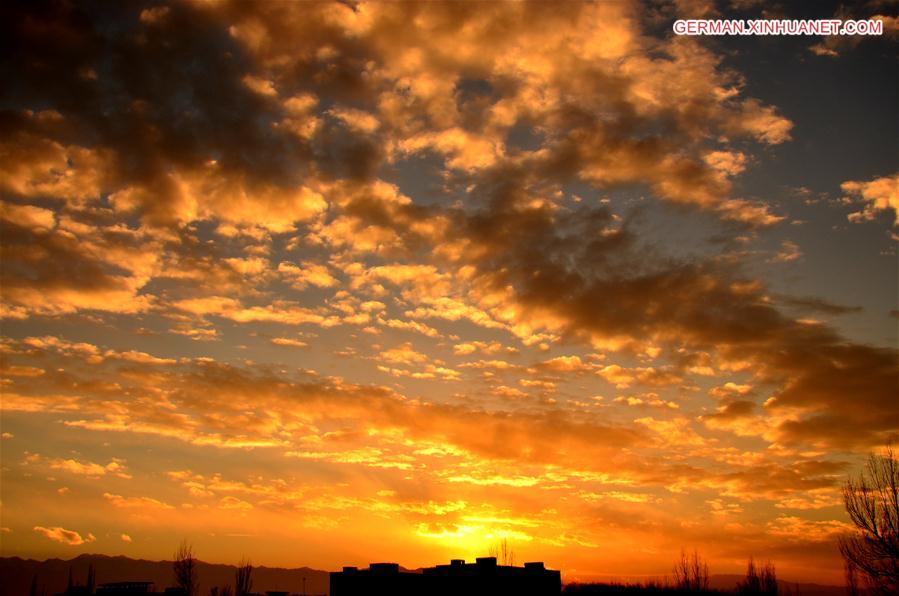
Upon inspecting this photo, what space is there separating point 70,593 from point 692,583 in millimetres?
75329

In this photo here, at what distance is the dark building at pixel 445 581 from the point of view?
46.8m

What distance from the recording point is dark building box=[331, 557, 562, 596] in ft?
153

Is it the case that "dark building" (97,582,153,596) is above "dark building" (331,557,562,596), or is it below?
below

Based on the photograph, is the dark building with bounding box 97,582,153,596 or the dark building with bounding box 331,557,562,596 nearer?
the dark building with bounding box 331,557,562,596

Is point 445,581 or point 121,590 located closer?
point 445,581

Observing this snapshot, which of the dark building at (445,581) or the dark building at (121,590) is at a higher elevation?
the dark building at (445,581)

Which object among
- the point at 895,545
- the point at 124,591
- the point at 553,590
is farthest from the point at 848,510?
the point at 124,591

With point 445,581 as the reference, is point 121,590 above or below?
below

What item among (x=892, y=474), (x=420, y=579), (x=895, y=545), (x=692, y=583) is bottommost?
(x=692, y=583)

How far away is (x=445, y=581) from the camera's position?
47.2 meters

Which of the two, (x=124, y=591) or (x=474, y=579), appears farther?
(x=124, y=591)

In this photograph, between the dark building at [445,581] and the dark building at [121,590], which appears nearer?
the dark building at [445,581]

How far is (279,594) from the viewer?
210ft

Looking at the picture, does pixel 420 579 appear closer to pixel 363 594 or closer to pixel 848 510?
pixel 363 594
